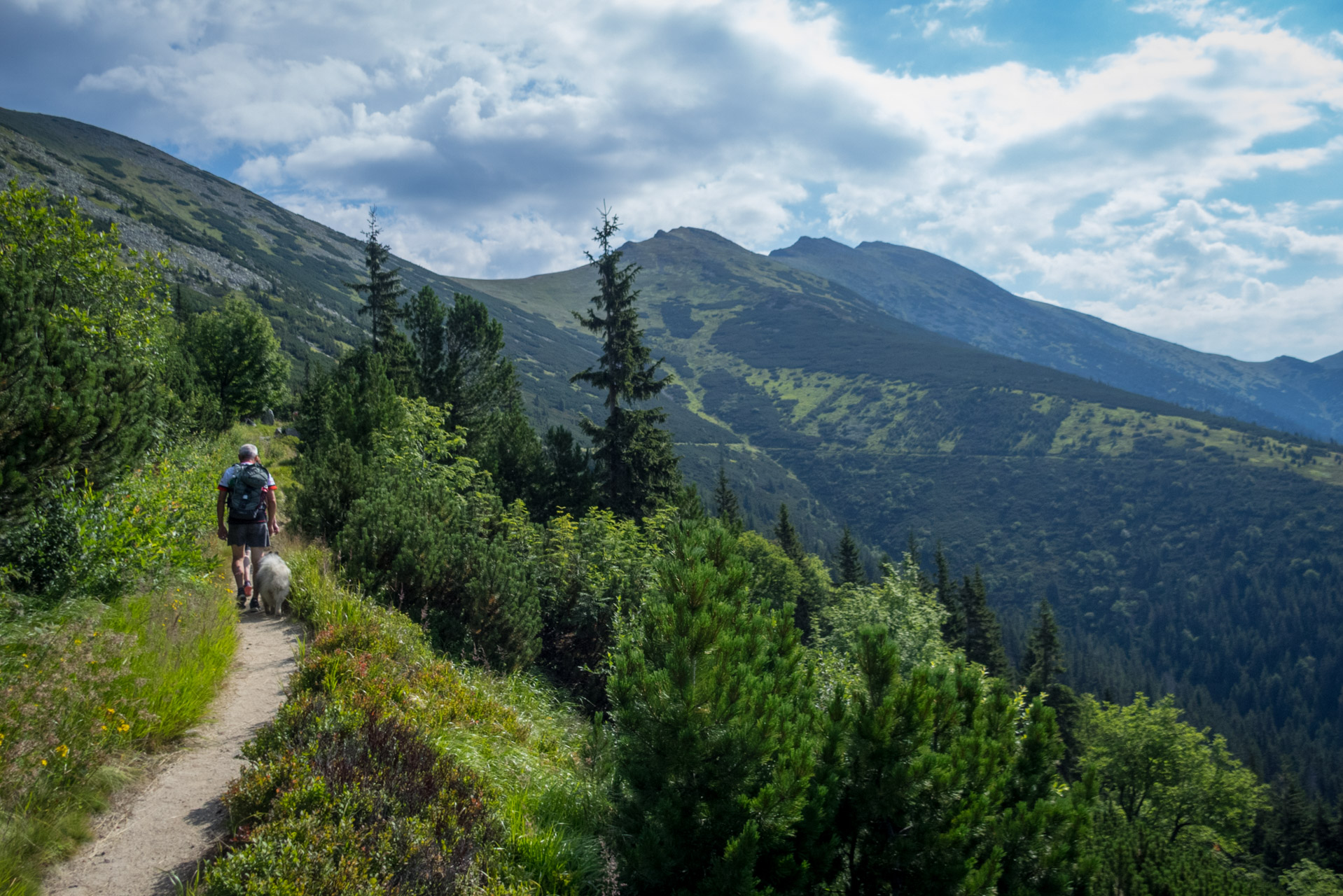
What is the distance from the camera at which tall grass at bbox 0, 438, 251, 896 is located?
4.32m

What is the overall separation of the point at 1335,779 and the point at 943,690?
497ft

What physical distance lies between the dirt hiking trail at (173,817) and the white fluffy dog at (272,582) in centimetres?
255

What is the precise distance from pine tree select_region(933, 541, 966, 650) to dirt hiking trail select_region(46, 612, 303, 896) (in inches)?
2024

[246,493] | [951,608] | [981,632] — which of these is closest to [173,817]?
[246,493]

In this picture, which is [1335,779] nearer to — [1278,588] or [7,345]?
[1278,588]

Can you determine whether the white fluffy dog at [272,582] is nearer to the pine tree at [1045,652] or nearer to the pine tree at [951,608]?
the pine tree at [951,608]

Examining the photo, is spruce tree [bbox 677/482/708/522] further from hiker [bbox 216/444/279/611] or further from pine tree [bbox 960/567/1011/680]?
pine tree [bbox 960/567/1011/680]

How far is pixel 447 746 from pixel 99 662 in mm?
2915

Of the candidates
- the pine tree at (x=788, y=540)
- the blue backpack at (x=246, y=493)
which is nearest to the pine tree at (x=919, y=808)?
the blue backpack at (x=246, y=493)

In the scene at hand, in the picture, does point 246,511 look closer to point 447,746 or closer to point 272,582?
point 272,582

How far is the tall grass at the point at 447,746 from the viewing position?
4348mm

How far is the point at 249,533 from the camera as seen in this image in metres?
9.56

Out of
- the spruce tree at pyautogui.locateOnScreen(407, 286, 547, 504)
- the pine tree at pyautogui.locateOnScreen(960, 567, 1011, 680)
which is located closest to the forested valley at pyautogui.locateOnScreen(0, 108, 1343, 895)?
the spruce tree at pyautogui.locateOnScreen(407, 286, 547, 504)

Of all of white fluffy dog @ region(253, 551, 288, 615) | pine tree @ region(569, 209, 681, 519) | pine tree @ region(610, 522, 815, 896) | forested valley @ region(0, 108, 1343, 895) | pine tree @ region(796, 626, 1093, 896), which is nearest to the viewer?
forested valley @ region(0, 108, 1343, 895)
